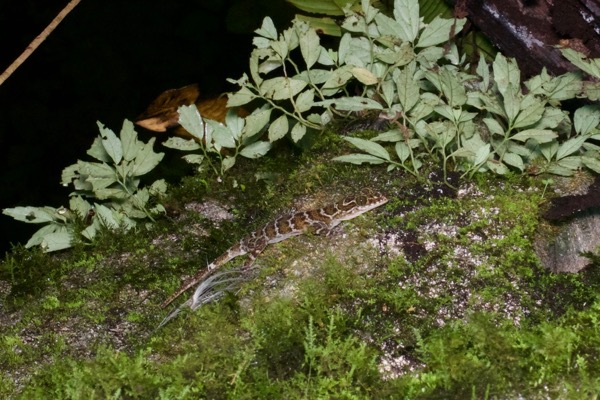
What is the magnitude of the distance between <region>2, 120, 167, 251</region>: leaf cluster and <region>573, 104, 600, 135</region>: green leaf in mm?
2106

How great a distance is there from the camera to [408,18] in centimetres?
385

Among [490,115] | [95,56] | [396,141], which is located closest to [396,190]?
[396,141]

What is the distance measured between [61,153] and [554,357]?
4.04 meters

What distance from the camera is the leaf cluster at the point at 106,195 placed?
12.7 feet

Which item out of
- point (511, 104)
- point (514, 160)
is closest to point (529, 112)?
point (511, 104)

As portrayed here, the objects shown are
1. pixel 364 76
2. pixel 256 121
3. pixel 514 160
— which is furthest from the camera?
pixel 256 121

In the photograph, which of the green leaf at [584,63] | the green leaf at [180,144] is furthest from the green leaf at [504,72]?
the green leaf at [180,144]

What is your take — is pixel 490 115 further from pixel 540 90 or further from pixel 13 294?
pixel 13 294

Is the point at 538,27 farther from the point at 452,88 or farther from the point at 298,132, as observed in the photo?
the point at 298,132

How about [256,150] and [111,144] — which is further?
[256,150]

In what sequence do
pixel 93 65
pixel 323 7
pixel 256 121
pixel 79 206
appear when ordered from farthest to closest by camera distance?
pixel 93 65 → pixel 323 7 → pixel 79 206 → pixel 256 121

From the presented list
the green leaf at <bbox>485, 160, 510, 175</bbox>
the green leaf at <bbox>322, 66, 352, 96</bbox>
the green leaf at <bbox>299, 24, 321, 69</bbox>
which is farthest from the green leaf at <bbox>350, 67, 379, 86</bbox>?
the green leaf at <bbox>485, 160, 510, 175</bbox>

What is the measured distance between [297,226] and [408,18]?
1.26 m

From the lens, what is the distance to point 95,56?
5.52m
